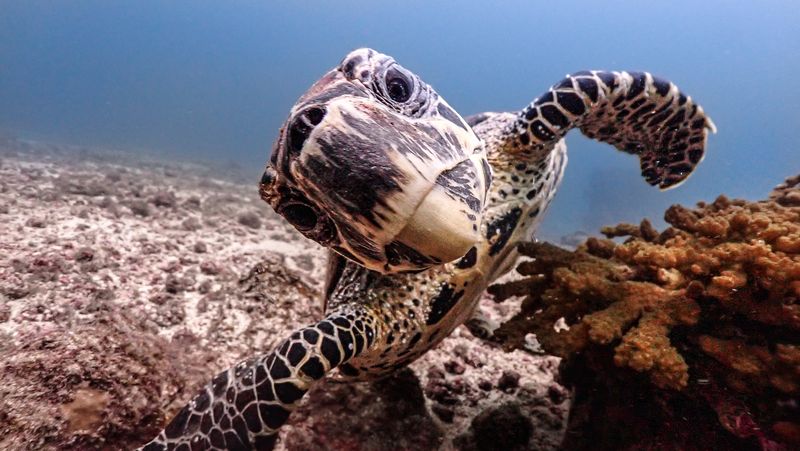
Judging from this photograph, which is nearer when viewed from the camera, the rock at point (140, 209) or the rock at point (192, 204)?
the rock at point (140, 209)

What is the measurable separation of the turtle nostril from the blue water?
93059mm

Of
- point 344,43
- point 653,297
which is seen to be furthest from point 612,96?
point 344,43

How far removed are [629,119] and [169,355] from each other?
143 inches

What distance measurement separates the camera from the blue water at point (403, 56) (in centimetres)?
10581

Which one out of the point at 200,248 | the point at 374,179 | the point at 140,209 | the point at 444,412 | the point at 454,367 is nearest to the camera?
the point at 374,179

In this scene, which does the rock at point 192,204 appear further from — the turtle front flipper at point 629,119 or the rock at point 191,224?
the turtle front flipper at point 629,119

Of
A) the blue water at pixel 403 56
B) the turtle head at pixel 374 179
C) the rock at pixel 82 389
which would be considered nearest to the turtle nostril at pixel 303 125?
the turtle head at pixel 374 179

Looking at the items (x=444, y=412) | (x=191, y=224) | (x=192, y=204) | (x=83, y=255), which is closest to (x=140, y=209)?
(x=191, y=224)

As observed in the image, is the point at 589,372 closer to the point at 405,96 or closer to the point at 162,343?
the point at 405,96

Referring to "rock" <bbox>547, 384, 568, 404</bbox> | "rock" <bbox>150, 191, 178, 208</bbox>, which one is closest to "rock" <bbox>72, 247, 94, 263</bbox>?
"rock" <bbox>150, 191, 178, 208</bbox>

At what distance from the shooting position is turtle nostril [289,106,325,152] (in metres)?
1.55

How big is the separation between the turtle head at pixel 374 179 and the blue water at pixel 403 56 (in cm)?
9278

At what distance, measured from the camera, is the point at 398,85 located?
1.98 m

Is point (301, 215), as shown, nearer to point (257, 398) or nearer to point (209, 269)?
point (257, 398)
